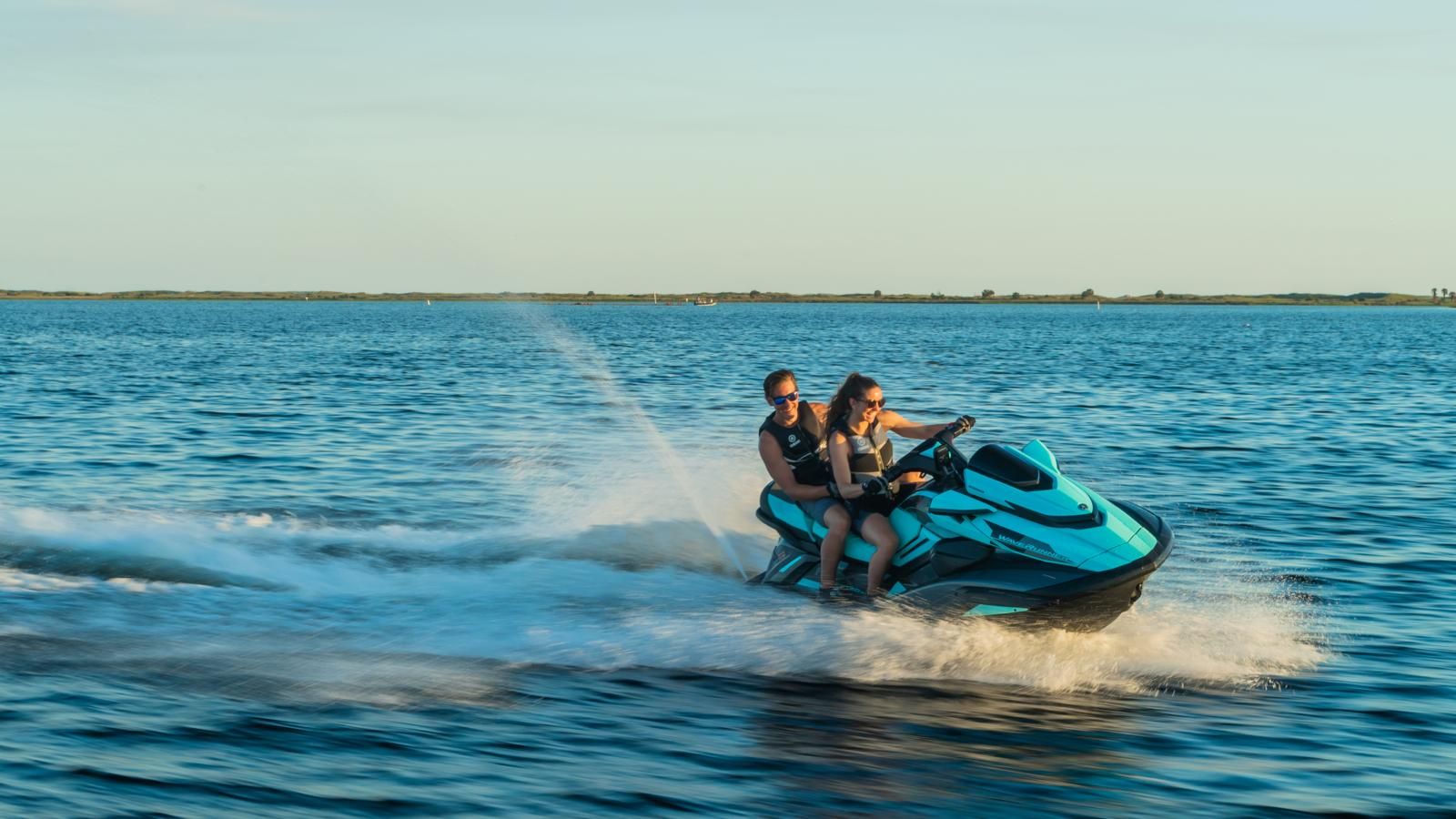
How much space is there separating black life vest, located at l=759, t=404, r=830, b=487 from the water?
0.84m

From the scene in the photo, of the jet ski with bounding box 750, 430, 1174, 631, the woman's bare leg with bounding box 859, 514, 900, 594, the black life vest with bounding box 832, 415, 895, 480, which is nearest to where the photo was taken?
the jet ski with bounding box 750, 430, 1174, 631

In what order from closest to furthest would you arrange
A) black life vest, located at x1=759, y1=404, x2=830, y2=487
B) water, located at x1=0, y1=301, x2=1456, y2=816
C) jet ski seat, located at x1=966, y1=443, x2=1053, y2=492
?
water, located at x1=0, y1=301, x2=1456, y2=816 → jet ski seat, located at x1=966, y1=443, x2=1053, y2=492 → black life vest, located at x1=759, y1=404, x2=830, y2=487

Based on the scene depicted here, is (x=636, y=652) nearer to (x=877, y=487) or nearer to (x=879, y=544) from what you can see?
(x=879, y=544)

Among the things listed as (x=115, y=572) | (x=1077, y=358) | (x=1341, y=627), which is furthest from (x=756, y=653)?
(x=1077, y=358)

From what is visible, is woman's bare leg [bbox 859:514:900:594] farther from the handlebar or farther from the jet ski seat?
the jet ski seat

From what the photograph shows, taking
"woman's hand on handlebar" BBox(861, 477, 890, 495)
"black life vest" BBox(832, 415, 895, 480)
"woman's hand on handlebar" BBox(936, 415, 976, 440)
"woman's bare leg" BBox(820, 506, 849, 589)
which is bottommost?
"woman's bare leg" BBox(820, 506, 849, 589)

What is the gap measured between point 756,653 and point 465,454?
10371mm

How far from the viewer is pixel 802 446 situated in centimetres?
891

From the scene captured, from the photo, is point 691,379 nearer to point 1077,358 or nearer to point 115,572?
point 1077,358

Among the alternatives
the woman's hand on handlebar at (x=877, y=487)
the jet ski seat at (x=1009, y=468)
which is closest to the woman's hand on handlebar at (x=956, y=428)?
the jet ski seat at (x=1009, y=468)

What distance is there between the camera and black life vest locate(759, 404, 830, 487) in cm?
889

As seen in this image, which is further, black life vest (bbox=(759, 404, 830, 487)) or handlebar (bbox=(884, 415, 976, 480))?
black life vest (bbox=(759, 404, 830, 487))

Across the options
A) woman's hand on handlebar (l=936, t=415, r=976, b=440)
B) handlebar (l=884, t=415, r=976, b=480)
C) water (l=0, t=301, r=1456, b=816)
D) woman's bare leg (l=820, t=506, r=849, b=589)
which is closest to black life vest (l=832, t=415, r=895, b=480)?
handlebar (l=884, t=415, r=976, b=480)

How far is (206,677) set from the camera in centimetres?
739
